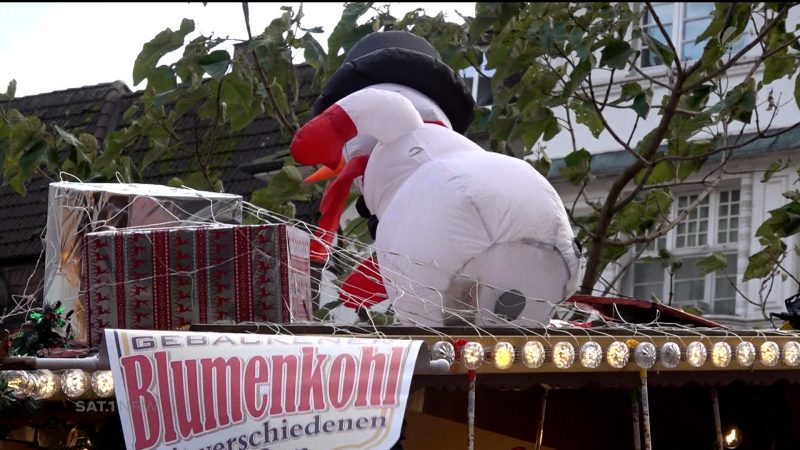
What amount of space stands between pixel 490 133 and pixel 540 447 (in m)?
3.53

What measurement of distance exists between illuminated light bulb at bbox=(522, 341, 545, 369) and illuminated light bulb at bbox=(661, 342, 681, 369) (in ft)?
2.06

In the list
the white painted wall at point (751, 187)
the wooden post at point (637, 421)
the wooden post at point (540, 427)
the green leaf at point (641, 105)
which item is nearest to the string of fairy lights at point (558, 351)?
the wooden post at point (637, 421)

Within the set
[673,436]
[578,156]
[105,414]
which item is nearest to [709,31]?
[578,156]

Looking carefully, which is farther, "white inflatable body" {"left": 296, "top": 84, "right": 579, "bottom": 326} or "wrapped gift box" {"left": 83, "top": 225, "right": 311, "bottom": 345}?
"white inflatable body" {"left": 296, "top": 84, "right": 579, "bottom": 326}

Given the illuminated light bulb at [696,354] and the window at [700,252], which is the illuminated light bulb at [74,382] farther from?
the window at [700,252]

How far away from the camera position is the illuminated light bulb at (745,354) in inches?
291

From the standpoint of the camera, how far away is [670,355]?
7098 mm

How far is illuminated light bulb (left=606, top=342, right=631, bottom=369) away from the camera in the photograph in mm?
6957

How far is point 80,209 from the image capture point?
769 cm

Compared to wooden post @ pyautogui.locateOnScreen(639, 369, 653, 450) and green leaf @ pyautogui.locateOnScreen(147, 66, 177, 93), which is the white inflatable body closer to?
wooden post @ pyautogui.locateOnScreen(639, 369, 653, 450)

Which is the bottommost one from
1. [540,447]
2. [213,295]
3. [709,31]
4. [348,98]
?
[540,447]

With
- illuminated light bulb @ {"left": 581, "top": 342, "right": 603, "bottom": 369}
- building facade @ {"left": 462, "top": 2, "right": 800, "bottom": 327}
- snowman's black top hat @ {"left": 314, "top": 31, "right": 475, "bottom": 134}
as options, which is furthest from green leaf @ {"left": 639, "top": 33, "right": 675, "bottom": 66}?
building facade @ {"left": 462, "top": 2, "right": 800, "bottom": 327}

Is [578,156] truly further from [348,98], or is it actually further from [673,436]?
[348,98]

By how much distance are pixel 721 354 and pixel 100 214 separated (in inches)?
109
